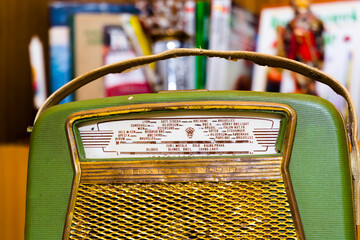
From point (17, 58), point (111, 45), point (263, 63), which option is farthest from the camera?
point (17, 58)

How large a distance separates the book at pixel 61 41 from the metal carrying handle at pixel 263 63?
566mm

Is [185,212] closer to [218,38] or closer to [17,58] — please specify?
[218,38]

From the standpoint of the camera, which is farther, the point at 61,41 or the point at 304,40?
the point at 61,41

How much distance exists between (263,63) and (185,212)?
0.24 m

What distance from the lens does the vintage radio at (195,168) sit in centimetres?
45

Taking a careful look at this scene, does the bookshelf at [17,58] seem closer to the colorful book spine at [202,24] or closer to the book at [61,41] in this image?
the book at [61,41]

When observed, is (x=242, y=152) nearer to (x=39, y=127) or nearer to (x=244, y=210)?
(x=244, y=210)

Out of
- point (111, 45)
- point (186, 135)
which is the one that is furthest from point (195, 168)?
point (111, 45)

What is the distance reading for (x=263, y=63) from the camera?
56 centimetres

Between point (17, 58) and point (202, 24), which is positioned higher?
point (202, 24)

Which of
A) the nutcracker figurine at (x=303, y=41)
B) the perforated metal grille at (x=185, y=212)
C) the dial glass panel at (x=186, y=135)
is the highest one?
the nutcracker figurine at (x=303, y=41)

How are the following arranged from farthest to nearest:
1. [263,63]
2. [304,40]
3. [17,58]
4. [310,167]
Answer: [17,58]
[304,40]
[263,63]
[310,167]

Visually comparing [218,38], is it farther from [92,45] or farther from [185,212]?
[185,212]

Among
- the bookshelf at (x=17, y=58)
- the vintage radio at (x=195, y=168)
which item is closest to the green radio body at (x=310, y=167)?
the vintage radio at (x=195, y=168)
